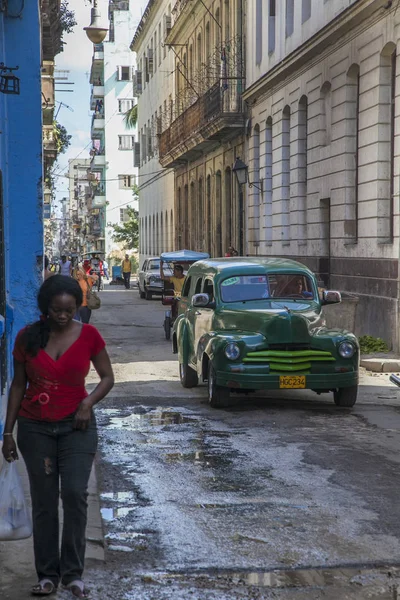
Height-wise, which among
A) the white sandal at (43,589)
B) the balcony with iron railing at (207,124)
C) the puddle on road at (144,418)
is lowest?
the puddle on road at (144,418)

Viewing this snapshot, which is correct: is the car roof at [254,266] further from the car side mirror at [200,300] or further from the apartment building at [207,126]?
the apartment building at [207,126]

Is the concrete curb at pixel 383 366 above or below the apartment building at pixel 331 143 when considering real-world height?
below

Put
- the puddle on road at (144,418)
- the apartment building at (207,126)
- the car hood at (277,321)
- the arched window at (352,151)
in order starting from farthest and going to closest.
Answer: the apartment building at (207,126)
the arched window at (352,151)
the car hood at (277,321)
the puddle on road at (144,418)

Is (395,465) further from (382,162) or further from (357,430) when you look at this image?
(382,162)

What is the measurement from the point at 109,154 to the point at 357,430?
86155 mm

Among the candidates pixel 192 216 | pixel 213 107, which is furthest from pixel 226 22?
pixel 192 216

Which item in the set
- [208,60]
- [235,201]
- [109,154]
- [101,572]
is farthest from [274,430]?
[109,154]

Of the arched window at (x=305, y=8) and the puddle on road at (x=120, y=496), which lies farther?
the arched window at (x=305, y=8)

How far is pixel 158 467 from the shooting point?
8.87 m

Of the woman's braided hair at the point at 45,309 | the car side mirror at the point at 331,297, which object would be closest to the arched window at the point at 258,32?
the car side mirror at the point at 331,297

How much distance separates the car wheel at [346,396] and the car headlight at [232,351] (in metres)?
1.32

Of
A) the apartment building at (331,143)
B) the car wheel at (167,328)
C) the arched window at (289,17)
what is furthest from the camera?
the arched window at (289,17)

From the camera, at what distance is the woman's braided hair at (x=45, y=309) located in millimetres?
5328

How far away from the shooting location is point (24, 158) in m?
12.4
